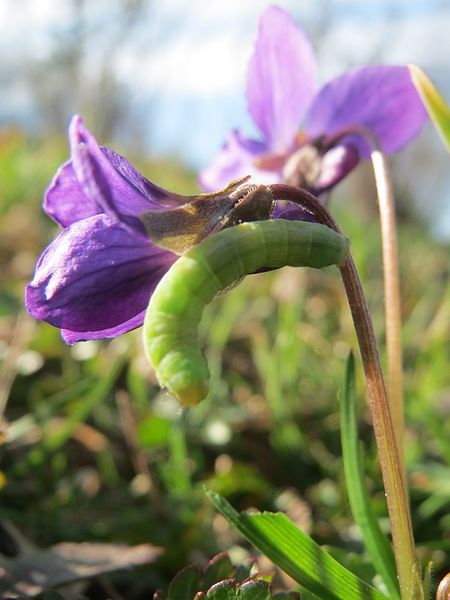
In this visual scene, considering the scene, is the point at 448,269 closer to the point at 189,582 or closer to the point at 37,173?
the point at 37,173

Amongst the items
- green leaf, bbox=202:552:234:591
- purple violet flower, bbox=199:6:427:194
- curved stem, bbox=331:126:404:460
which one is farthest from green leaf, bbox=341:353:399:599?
purple violet flower, bbox=199:6:427:194

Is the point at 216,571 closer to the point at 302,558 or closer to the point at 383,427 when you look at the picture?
the point at 302,558

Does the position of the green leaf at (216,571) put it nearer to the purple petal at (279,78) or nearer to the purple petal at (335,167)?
the purple petal at (335,167)

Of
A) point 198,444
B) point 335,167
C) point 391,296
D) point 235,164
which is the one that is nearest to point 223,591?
point 391,296

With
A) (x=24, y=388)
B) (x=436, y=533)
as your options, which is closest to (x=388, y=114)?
(x=436, y=533)

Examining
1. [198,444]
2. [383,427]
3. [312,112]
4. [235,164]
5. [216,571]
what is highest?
[312,112]
